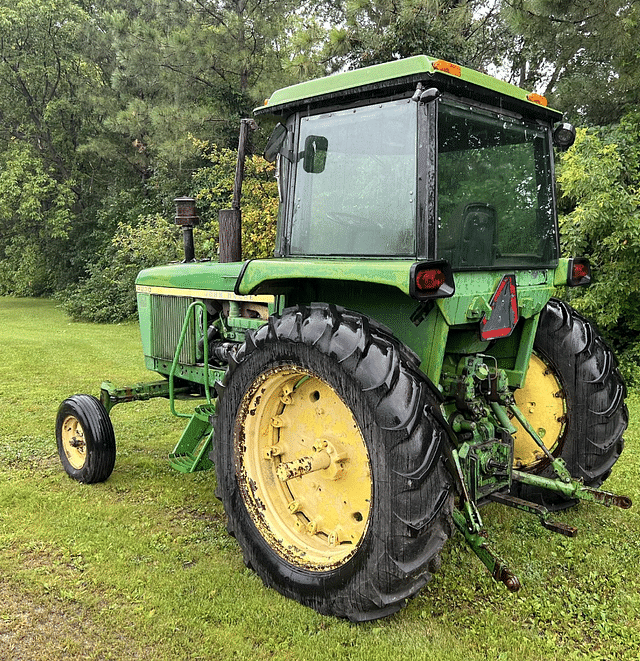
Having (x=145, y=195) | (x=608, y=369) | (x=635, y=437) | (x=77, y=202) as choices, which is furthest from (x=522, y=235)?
(x=77, y=202)

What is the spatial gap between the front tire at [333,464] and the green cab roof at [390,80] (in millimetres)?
1012

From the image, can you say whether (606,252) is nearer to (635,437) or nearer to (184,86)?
(635,437)

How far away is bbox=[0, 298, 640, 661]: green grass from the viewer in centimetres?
246

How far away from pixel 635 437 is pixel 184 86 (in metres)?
13.9

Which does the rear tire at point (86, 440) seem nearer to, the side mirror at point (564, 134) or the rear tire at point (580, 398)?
the rear tire at point (580, 398)

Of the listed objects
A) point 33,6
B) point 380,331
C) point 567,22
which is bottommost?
point 380,331

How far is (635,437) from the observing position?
5117 mm

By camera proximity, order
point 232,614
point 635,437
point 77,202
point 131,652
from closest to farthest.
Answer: point 131,652 < point 232,614 < point 635,437 < point 77,202

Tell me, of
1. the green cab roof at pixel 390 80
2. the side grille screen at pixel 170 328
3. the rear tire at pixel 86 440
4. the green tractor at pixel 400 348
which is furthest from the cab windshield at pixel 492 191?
the rear tire at pixel 86 440

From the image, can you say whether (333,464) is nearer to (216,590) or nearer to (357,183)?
(216,590)

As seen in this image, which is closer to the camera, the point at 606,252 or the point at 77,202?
the point at 606,252

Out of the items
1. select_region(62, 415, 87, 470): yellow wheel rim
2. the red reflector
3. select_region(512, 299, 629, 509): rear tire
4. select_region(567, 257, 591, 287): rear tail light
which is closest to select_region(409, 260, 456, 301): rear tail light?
the red reflector

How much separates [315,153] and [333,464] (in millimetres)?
1487

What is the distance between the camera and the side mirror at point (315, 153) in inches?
117
